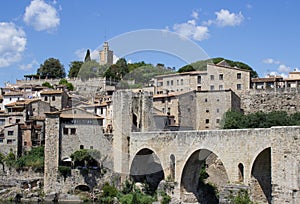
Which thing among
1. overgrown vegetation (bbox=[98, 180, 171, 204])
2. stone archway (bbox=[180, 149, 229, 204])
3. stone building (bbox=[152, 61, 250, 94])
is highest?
stone building (bbox=[152, 61, 250, 94])

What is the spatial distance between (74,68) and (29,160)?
33.9m

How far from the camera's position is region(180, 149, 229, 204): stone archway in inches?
1206

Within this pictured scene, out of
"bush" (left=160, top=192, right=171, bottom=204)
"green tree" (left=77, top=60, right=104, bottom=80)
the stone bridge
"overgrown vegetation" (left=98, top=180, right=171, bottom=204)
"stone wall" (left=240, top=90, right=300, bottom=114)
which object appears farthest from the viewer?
"green tree" (left=77, top=60, right=104, bottom=80)

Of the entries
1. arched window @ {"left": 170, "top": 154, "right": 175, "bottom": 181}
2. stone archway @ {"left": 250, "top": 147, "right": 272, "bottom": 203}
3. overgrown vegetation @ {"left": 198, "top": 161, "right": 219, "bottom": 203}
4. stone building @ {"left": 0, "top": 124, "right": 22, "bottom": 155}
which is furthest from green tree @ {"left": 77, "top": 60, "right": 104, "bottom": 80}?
stone archway @ {"left": 250, "top": 147, "right": 272, "bottom": 203}

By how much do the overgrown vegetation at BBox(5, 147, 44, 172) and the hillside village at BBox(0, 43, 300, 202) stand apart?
76 centimetres

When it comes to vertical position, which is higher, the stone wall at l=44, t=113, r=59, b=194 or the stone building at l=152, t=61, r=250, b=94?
the stone building at l=152, t=61, r=250, b=94

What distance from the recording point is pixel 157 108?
150 feet

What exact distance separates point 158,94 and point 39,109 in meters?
12.2

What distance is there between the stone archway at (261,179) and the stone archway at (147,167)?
446 inches

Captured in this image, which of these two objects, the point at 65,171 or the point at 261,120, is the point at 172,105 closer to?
the point at 261,120

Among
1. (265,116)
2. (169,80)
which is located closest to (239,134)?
(265,116)

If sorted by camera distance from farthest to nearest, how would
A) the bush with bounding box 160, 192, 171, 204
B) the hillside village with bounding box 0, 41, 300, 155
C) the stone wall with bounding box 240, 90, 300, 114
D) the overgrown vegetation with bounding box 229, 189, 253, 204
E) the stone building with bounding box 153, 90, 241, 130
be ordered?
the stone building with bounding box 153, 90, 241, 130 → the stone wall with bounding box 240, 90, 300, 114 → the hillside village with bounding box 0, 41, 300, 155 → the bush with bounding box 160, 192, 171, 204 → the overgrown vegetation with bounding box 229, 189, 253, 204

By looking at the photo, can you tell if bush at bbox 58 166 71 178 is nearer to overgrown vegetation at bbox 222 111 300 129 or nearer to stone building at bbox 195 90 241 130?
overgrown vegetation at bbox 222 111 300 129

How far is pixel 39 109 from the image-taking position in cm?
4503
